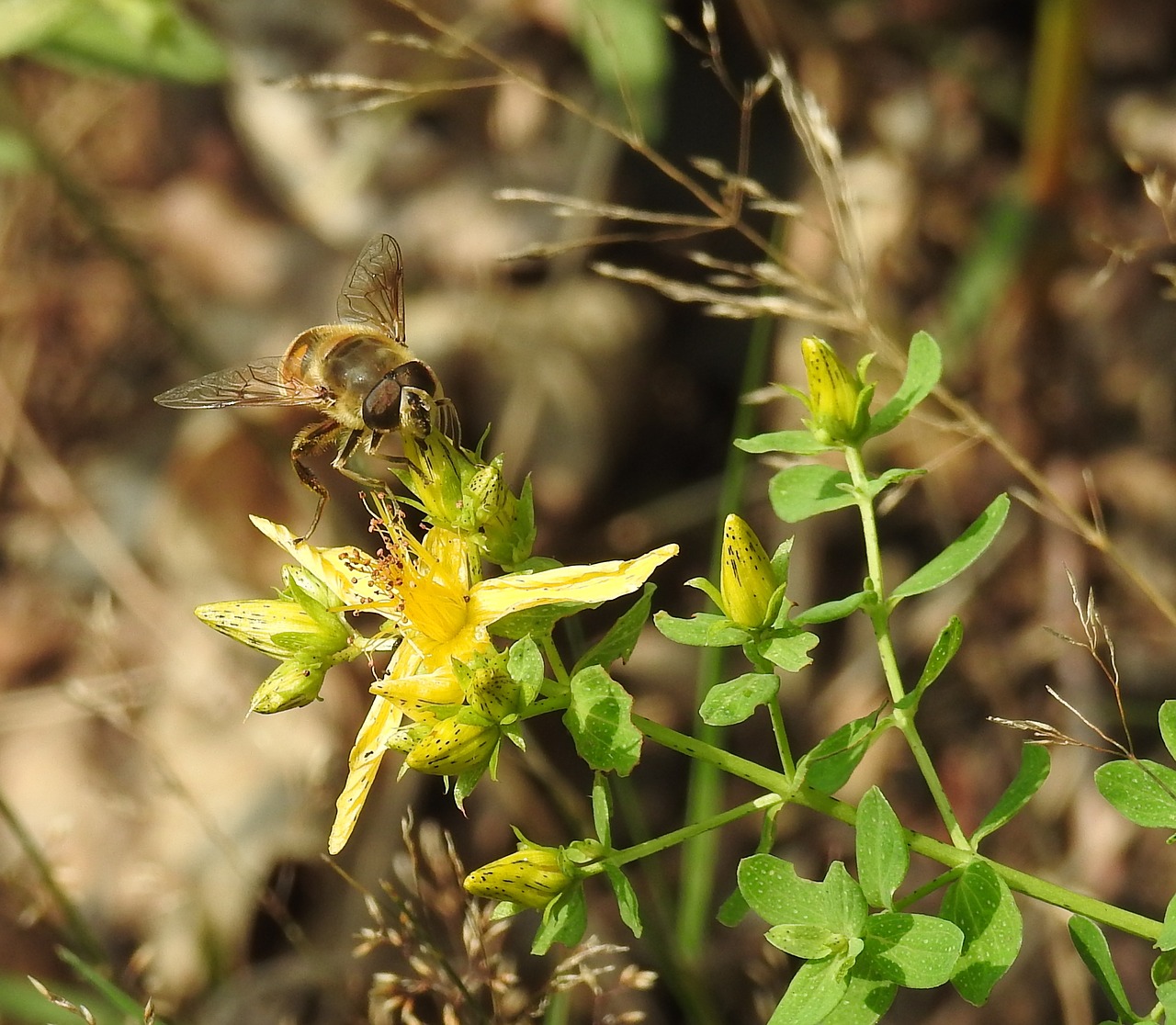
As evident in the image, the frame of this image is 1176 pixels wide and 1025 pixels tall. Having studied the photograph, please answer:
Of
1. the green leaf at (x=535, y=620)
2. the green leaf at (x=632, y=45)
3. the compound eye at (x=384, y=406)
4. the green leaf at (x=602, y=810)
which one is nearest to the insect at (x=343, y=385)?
the compound eye at (x=384, y=406)

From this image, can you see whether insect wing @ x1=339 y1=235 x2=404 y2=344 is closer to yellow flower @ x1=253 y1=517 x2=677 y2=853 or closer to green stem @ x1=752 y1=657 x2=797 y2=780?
yellow flower @ x1=253 y1=517 x2=677 y2=853

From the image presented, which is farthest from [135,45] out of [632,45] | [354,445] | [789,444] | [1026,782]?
[1026,782]

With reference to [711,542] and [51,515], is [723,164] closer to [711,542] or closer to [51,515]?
[711,542]

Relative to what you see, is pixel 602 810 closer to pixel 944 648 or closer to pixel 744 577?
pixel 744 577

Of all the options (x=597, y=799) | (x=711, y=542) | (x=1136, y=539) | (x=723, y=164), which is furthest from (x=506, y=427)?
(x=597, y=799)

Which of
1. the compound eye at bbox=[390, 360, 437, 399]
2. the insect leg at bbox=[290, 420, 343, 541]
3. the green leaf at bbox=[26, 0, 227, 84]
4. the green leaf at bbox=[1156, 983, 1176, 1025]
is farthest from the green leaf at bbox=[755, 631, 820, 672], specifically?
the green leaf at bbox=[26, 0, 227, 84]

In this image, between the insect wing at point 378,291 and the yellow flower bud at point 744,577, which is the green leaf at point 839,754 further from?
the insect wing at point 378,291
